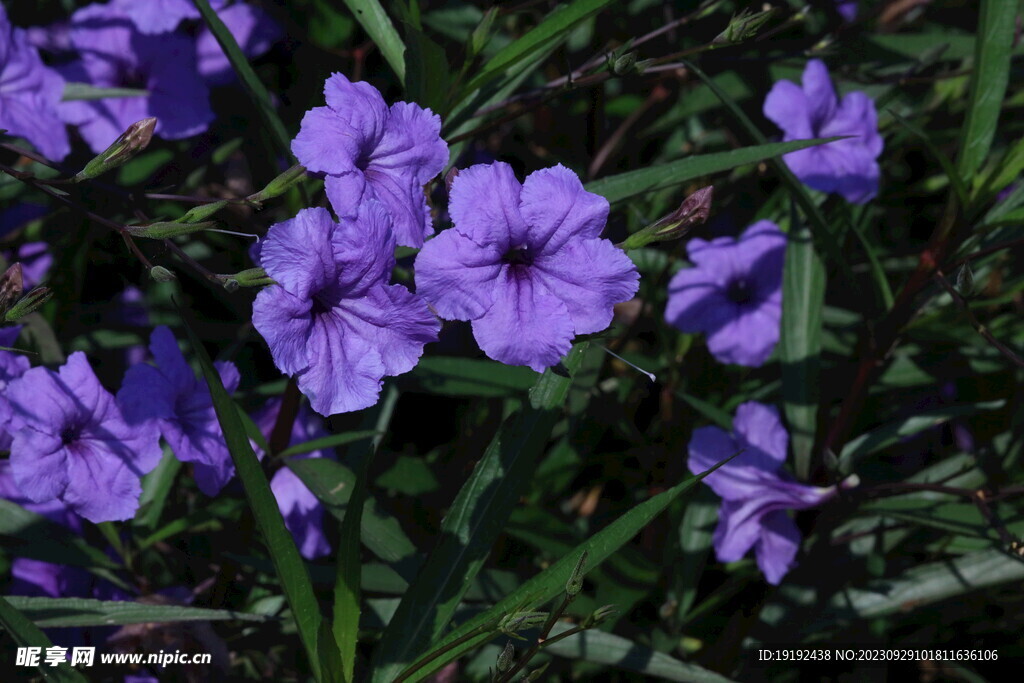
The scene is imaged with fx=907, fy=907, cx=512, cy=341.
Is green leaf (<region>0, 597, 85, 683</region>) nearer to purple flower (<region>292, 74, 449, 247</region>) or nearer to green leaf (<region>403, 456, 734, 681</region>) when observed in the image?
green leaf (<region>403, 456, 734, 681</region>)

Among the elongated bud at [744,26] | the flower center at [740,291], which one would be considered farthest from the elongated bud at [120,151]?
the flower center at [740,291]

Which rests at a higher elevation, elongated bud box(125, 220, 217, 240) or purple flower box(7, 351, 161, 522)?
elongated bud box(125, 220, 217, 240)

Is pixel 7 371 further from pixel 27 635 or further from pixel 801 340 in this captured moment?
pixel 801 340

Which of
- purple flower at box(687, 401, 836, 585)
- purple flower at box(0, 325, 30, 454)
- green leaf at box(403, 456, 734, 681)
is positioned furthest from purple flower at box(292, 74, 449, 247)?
purple flower at box(687, 401, 836, 585)

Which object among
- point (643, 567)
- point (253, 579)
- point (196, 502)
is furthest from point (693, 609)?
point (196, 502)

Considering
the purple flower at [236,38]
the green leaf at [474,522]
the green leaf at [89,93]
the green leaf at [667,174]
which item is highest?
the purple flower at [236,38]

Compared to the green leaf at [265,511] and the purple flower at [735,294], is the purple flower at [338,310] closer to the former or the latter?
the green leaf at [265,511]

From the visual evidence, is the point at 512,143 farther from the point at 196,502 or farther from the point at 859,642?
the point at 859,642
